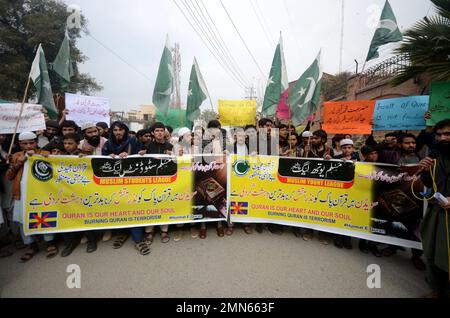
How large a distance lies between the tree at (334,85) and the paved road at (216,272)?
24726 millimetres

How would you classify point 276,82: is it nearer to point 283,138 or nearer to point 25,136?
point 283,138

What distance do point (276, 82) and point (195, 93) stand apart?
75.5 inches

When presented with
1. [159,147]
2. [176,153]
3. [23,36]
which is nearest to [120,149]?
[159,147]

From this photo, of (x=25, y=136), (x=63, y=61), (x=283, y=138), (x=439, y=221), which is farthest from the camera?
(x=63, y=61)

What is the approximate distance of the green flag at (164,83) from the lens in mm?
4461

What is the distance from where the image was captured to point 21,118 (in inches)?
122

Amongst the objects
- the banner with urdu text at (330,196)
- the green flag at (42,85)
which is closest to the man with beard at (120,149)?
the banner with urdu text at (330,196)

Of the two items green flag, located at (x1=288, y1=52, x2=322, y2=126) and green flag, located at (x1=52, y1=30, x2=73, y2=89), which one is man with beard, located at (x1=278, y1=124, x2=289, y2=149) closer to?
green flag, located at (x1=288, y1=52, x2=322, y2=126)

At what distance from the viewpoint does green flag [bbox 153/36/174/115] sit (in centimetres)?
446

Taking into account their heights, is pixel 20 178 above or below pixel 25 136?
below

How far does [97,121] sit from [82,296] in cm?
384

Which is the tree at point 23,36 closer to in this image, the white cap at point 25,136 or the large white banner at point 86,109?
the large white banner at point 86,109

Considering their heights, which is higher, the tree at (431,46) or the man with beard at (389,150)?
the tree at (431,46)

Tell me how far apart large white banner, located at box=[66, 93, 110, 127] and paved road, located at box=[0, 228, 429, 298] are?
2795mm
